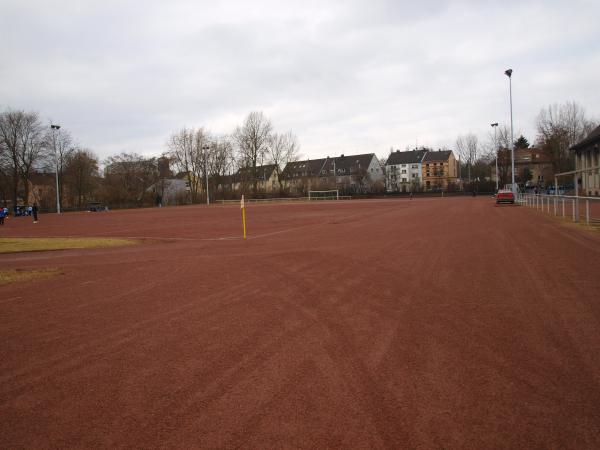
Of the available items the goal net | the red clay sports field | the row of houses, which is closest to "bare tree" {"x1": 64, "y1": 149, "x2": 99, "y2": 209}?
the row of houses

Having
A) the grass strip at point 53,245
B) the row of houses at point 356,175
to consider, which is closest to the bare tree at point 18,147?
the row of houses at point 356,175

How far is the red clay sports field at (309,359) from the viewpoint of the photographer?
126 inches

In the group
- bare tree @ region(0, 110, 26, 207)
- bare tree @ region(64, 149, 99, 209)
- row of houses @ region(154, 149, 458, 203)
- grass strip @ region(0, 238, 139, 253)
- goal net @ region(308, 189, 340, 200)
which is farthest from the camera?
row of houses @ region(154, 149, 458, 203)

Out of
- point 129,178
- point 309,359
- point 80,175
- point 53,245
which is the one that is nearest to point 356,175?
point 129,178

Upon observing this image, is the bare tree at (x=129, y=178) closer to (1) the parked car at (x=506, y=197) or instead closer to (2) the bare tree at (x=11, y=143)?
(2) the bare tree at (x=11, y=143)

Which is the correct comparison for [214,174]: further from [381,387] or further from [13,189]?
[381,387]

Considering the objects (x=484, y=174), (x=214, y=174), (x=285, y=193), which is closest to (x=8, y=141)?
(x=214, y=174)

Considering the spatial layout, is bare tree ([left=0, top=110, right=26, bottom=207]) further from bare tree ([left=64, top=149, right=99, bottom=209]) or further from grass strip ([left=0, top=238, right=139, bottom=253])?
grass strip ([left=0, top=238, right=139, bottom=253])

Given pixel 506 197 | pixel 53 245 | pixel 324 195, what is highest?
pixel 324 195

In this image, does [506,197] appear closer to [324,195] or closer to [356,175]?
[324,195]

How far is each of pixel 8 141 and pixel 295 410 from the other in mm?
73589

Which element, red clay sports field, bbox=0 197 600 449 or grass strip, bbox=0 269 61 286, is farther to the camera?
grass strip, bbox=0 269 61 286

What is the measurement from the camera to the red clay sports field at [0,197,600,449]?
3.20 metres

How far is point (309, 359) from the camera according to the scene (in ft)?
14.7
